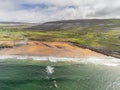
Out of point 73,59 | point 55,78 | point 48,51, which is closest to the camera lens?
point 55,78

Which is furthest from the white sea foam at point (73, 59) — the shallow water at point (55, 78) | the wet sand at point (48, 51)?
the shallow water at point (55, 78)

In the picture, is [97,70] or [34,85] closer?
[34,85]

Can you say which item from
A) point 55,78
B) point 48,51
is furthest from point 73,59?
point 55,78

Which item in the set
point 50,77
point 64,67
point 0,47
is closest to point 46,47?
point 0,47

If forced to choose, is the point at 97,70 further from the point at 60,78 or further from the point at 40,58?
the point at 40,58

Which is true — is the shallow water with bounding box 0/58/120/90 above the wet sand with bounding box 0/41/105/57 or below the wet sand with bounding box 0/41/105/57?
above

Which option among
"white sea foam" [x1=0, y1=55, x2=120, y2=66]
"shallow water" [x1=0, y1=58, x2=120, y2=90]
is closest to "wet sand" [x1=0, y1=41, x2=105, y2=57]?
"white sea foam" [x1=0, y1=55, x2=120, y2=66]

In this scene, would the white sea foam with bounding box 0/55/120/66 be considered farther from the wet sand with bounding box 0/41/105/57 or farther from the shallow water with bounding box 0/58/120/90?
the shallow water with bounding box 0/58/120/90

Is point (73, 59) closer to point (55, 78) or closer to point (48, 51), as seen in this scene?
point (48, 51)
